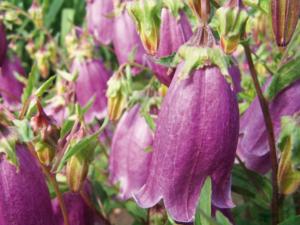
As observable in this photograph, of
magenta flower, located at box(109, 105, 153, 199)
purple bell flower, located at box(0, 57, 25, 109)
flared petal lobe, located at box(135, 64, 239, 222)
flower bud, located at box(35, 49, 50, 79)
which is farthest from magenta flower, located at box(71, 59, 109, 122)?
flared petal lobe, located at box(135, 64, 239, 222)

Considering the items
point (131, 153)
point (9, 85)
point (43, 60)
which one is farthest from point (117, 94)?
point (43, 60)

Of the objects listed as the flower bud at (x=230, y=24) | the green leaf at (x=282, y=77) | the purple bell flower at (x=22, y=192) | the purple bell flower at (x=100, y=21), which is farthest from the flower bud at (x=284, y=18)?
the purple bell flower at (x=100, y=21)

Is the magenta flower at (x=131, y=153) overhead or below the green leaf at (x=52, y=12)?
overhead

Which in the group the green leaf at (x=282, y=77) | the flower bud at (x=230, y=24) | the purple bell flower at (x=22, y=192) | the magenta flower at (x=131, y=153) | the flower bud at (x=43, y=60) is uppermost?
the flower bud at (x=230, y=24)

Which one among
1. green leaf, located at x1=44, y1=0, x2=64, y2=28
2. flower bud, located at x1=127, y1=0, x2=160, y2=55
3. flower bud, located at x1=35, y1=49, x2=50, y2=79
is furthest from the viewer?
green leaf, located at x1=44, y1=0, x2=64, y2=28

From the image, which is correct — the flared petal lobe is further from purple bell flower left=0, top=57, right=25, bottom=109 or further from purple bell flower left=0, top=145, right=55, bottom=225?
purple bell flower left=0, top=57, right=25, bottom=109

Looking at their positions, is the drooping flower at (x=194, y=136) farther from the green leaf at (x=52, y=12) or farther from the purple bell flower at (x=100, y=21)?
the green leaf at (x=52, y=12)
